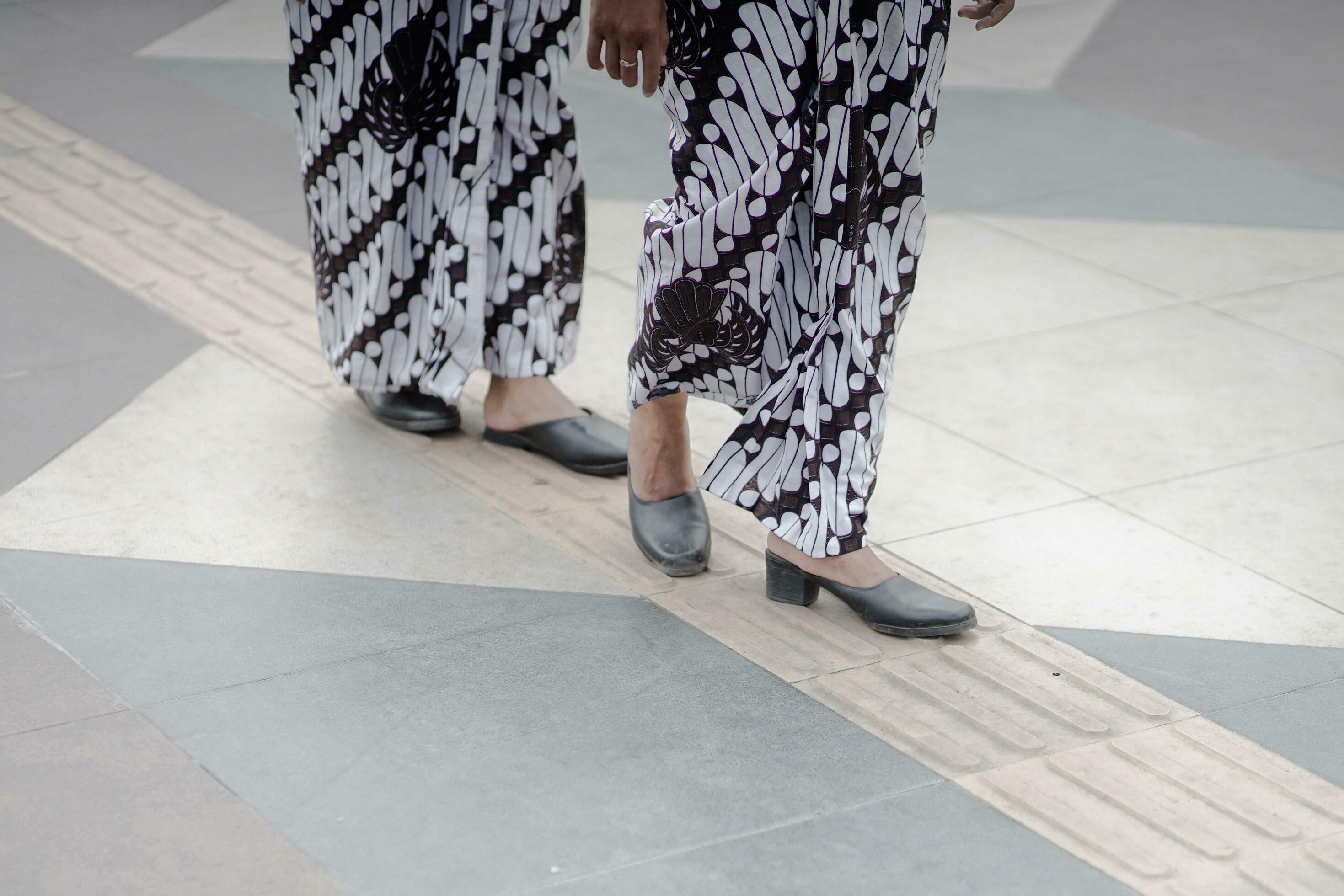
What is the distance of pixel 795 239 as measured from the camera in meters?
2.21

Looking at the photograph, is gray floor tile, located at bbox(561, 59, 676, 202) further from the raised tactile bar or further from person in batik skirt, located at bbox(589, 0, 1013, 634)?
the raised tactile bar

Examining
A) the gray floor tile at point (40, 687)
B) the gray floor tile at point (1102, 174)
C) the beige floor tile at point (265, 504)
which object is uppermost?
the gray floor tile at point (1102, 174)

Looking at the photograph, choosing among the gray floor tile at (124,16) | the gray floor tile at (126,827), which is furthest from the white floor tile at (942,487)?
the gray floor tile at (124,16)

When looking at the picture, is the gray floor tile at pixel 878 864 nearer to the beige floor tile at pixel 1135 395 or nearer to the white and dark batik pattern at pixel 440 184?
the beige floor tile at pixel 1135 395

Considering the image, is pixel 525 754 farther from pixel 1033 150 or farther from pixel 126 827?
pixel 1033 150

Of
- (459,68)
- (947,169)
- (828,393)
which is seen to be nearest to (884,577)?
(828,393)

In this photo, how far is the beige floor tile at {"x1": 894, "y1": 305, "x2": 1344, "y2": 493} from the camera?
2820mm

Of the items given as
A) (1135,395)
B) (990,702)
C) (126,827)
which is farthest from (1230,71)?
(126,827)

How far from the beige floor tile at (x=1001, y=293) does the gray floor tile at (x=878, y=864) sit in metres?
1.57

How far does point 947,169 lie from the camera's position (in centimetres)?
446

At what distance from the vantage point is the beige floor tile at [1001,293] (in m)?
3.39

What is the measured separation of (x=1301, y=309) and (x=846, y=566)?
1.67 m

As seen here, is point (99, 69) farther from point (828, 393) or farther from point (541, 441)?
point (828, 393)

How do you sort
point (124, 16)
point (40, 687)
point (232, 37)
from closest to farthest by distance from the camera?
point (40, 687)
point (232, 37)
point (124, 16)
